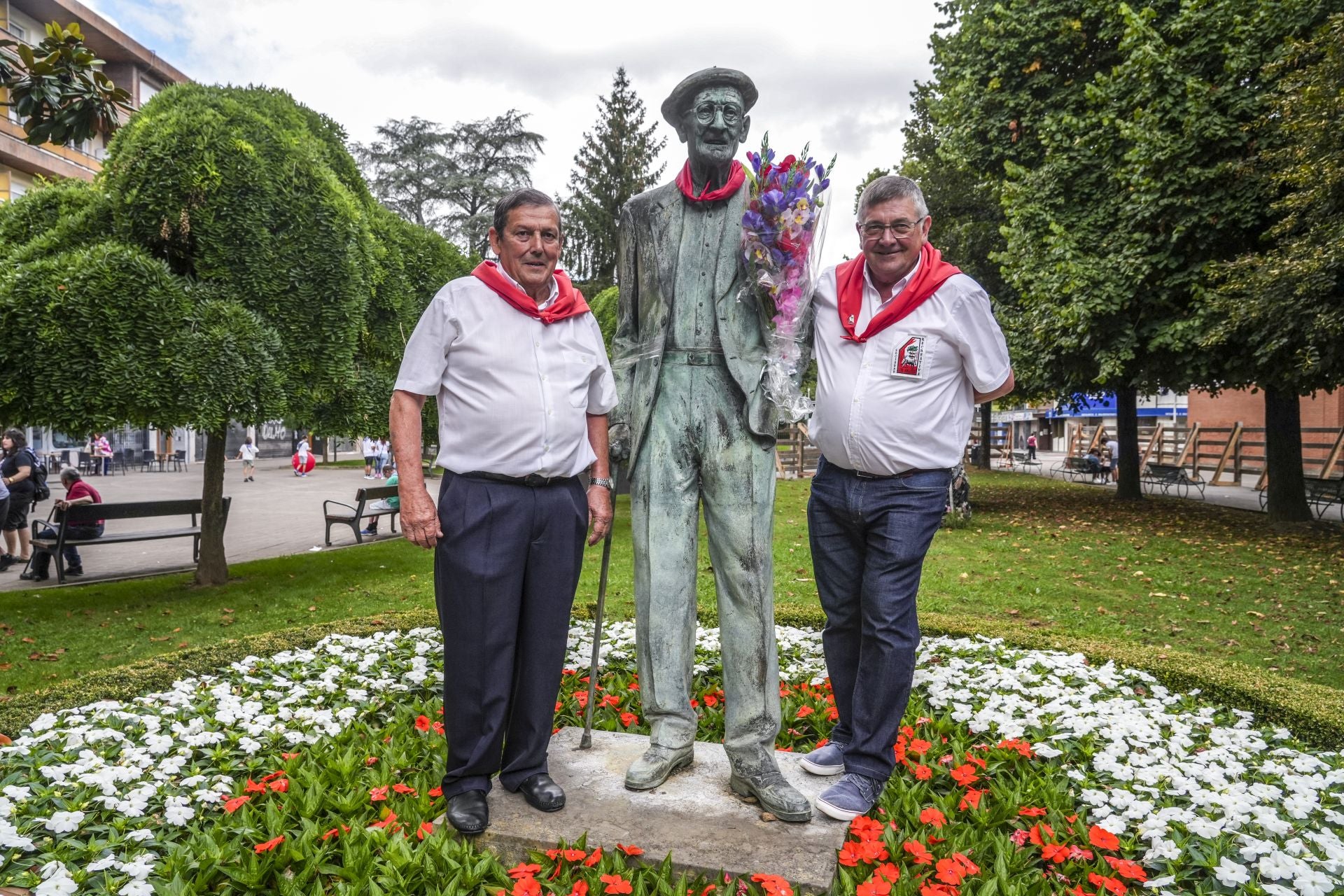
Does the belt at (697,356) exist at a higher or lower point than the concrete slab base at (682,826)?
higher

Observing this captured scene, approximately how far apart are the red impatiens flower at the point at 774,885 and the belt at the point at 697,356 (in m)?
1.72

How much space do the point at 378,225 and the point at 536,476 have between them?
26.4ft

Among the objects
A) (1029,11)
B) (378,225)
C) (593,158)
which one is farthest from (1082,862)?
(593,158)

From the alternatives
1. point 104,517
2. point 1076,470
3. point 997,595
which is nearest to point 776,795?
point 997,595

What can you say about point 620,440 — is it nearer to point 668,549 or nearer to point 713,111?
point 668,549

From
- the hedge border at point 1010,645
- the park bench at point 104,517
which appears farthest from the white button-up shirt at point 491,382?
the park bench at point 104,517

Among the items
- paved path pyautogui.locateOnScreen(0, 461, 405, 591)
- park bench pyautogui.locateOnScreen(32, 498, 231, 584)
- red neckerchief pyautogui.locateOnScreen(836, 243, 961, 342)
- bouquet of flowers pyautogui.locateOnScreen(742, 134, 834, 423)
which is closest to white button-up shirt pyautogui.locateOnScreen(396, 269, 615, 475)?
bouquet of flowers pyautogui.locateOnScreen(742, 134, 834, 423)

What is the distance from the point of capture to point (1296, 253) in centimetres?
1005

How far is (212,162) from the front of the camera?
25.8 ft

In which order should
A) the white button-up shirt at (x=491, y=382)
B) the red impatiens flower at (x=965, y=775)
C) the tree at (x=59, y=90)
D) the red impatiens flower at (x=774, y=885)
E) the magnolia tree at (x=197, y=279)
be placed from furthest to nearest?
the magnolia tree at (x=197, y=279), the tree at (x=59, y=90), the red impatiens flower at (x=965, y=775), the white button-up shirt at (x=491, y=382), the red impatiens flower at (x=774, y=885)

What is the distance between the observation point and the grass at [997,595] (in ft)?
22.6

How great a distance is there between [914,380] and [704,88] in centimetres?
129

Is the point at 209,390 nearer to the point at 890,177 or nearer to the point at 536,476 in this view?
the point at 536,476

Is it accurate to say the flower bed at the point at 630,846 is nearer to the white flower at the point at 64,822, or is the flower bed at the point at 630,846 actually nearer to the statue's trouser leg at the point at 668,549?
the white flower at the point at 64,822
